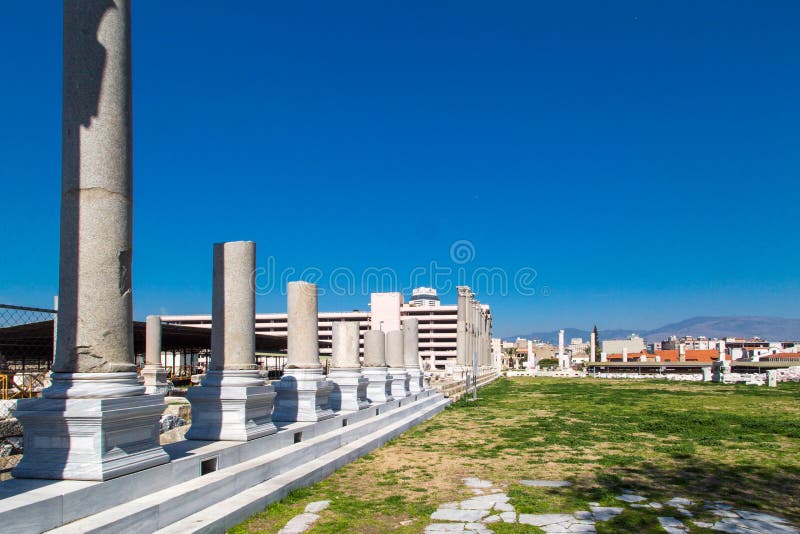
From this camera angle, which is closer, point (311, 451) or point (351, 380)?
point (311, 451)

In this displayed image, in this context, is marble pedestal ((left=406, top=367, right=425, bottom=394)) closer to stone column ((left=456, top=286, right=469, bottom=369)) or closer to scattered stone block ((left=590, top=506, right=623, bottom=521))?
scattered stone block ((left=590, top=506, right=623, bottom=521))

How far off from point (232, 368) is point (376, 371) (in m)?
8.46

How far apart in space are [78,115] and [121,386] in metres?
2.91

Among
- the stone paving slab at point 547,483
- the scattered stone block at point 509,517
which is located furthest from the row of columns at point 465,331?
the scattered stone block at point 509,517

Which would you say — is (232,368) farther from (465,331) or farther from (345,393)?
(465,331)

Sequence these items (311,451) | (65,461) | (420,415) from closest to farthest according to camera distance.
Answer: (65,461)
(311,451)
(420,415)

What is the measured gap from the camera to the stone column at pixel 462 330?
41.8 meters

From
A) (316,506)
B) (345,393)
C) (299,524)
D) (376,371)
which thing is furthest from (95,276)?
(376,371)

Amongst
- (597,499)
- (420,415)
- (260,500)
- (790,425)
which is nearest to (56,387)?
(260,500)

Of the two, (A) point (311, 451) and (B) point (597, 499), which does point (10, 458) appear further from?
(B) point (597, 499)

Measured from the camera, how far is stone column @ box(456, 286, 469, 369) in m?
41.8

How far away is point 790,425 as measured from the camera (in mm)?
16797

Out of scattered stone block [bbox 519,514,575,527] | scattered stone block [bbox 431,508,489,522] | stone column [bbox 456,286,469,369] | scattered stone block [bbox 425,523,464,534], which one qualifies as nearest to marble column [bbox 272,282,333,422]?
scattered stone block [bbox 431,508,489,522]

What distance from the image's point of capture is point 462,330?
4278 centimetres
